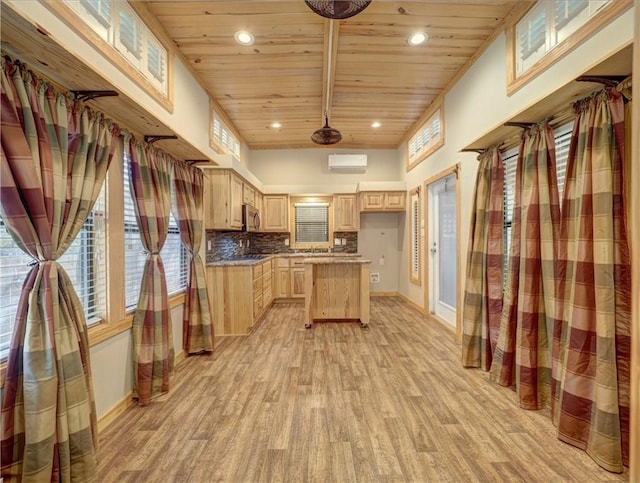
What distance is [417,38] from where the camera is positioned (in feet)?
9.19

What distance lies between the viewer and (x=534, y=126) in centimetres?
215

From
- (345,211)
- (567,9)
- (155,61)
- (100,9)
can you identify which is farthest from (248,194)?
(567,9)

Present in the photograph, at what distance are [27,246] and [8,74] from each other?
0.80 metres

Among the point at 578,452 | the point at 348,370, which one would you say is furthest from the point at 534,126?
the point at 348,370

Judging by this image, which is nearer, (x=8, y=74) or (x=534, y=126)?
(x=8, y=74)

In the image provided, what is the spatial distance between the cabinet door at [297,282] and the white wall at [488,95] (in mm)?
3106

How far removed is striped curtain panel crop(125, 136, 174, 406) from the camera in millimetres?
2234

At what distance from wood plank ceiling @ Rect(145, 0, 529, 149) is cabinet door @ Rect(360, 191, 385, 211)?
158 centimetres

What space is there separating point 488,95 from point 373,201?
3048 millimetres

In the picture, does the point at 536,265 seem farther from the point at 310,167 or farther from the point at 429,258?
the point at 310,167

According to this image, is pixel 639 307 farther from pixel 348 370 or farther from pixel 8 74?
pixel 8 74

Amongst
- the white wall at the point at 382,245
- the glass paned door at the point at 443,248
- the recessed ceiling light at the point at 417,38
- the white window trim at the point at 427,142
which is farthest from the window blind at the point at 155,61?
the white wall at the point at 382,245

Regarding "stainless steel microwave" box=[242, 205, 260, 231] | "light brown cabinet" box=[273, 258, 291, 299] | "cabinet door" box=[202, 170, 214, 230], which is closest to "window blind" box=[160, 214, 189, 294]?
"cabinet door" box=[202, 170, 214, 230]

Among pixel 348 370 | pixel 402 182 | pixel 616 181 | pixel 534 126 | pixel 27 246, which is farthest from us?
pixel 402 182
